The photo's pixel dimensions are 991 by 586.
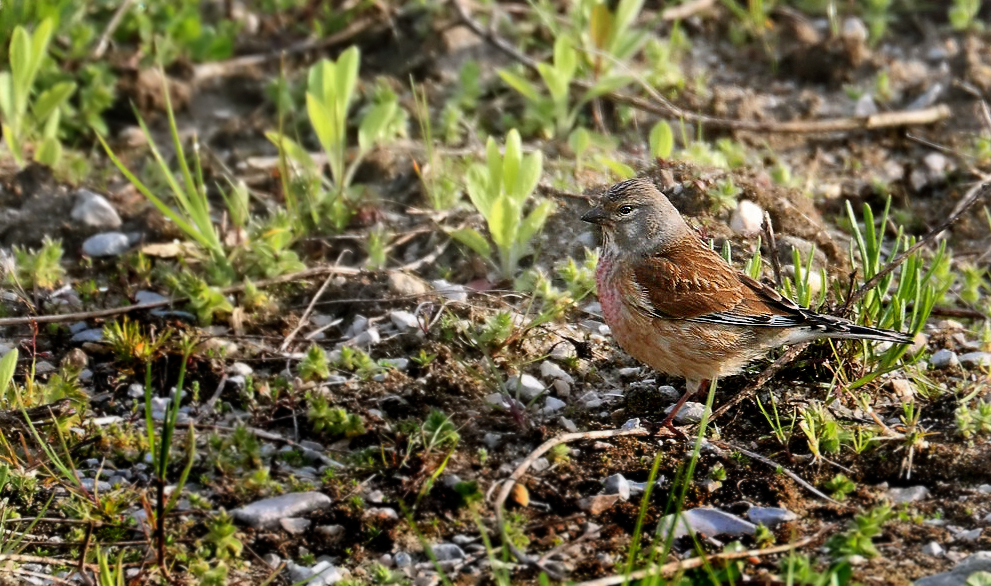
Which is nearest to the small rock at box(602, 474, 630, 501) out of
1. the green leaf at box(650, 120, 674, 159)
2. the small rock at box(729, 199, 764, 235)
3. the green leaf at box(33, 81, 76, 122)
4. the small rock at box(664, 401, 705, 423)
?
the small rock at box(664, 401, 705, 423)

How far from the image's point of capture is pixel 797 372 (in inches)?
193

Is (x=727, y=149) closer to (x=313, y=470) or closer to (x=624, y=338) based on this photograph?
(x=624, y=338)

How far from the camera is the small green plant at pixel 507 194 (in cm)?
548

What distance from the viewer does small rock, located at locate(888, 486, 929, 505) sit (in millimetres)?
4227

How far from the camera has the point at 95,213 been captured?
6188mm

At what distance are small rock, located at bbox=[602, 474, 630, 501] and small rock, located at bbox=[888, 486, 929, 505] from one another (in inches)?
36.8

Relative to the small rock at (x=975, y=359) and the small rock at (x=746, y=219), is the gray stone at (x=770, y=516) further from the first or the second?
the small rock at (x=746, y=219)

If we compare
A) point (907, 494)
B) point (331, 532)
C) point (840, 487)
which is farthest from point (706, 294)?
point (331, 532)

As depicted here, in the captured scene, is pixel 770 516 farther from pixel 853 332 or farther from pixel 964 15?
pixel 964 15

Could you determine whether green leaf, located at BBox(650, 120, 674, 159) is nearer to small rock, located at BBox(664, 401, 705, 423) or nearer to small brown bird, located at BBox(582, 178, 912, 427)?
small brown bird, located at BBox(582, 178, 912, 427)

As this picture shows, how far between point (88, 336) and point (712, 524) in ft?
9.57

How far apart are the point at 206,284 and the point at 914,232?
3.71m

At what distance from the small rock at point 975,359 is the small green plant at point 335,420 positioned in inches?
102

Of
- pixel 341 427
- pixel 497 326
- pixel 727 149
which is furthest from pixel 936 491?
pixel 727 149
